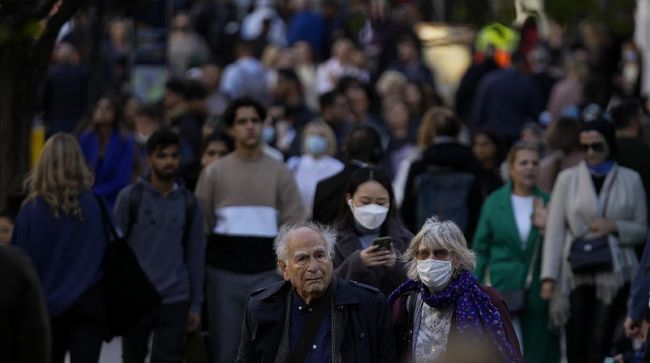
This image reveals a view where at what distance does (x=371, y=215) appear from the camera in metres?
9.94

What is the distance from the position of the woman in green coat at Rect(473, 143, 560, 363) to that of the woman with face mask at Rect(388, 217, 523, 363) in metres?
3.60

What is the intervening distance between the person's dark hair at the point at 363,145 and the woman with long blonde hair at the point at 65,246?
9.14ft

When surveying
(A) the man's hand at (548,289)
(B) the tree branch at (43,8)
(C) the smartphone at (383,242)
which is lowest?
(A) the man's hand at (548,289)

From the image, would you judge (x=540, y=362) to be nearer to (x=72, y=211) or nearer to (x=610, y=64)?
(x=72, y=211)

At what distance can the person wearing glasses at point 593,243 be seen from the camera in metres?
11.8

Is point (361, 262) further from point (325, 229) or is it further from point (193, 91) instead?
point (193, 91)

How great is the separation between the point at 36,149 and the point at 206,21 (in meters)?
10.2

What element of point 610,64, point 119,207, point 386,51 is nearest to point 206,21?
point 386,51

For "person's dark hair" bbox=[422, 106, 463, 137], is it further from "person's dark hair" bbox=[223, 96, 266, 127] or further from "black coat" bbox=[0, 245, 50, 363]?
"black coat" bbox=[0, 245, 50, 363]

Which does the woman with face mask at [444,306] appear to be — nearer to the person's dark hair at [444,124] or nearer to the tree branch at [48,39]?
the tree branch at [48,39]

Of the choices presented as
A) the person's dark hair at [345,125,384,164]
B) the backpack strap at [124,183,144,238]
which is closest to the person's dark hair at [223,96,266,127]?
the person's dark hair at [345,125,384,164]

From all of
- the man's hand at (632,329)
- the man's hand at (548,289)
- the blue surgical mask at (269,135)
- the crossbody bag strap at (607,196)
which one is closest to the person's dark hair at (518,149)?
the crossbody bag strap at (607,196)

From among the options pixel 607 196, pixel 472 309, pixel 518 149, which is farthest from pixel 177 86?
pixel 472 309

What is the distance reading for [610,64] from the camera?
23547 millimetres
